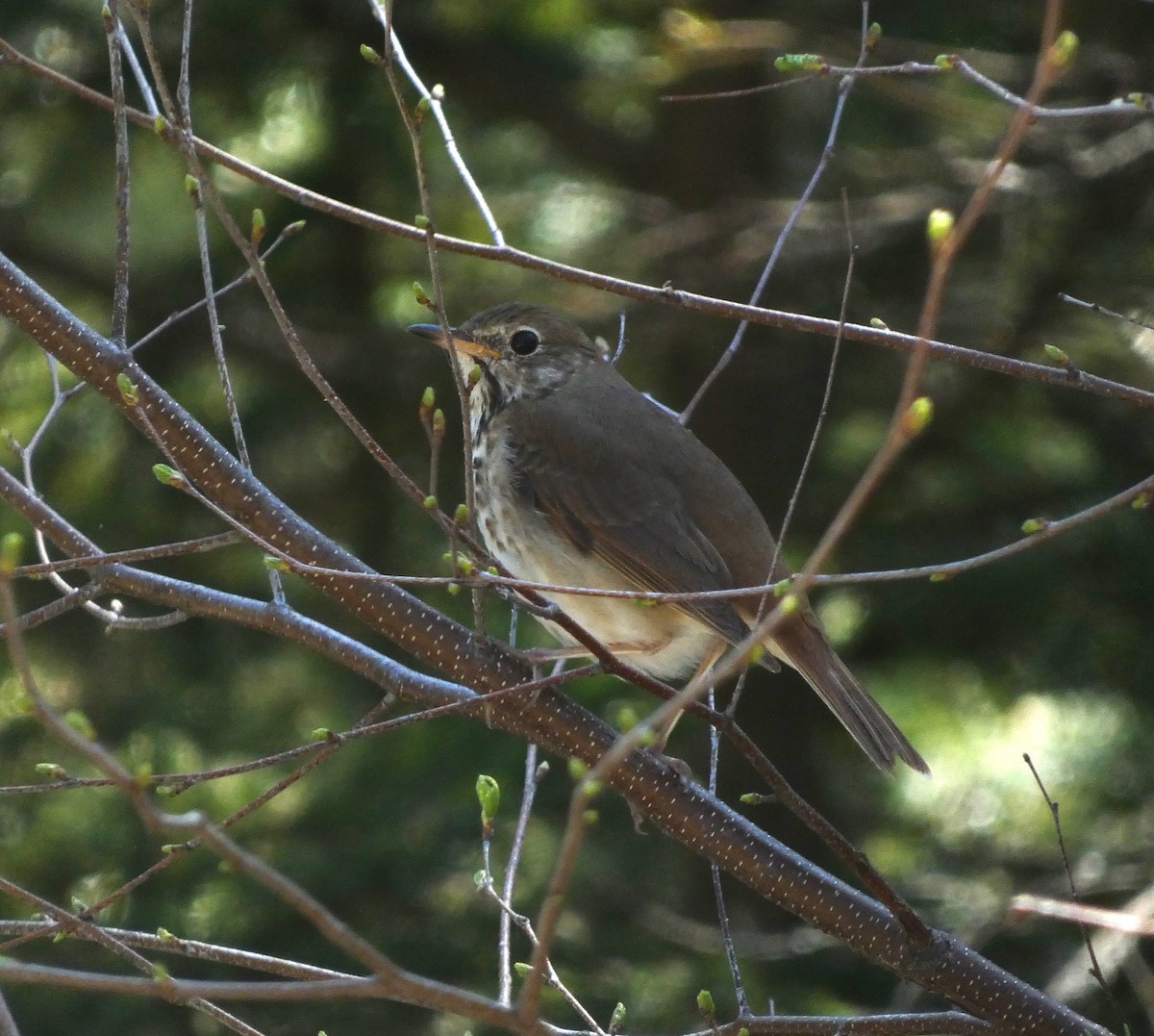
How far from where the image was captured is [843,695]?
3.95m

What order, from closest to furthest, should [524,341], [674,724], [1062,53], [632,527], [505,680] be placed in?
[1062,53] < [505,680] < [674,724] < [632,527] < [524,341]

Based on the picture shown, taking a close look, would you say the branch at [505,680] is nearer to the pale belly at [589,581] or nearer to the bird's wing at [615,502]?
the pale belly at [589,581]

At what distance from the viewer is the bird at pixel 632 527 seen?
4.02m

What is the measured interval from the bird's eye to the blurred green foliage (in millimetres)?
1488

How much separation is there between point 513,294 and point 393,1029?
9.96ft

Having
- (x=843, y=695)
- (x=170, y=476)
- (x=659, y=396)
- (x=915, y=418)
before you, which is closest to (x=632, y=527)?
(x=843, y=695)

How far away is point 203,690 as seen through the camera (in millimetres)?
5988

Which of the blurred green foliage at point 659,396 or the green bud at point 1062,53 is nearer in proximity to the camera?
the green bud at point 1062,53

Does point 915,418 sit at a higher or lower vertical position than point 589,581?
higher

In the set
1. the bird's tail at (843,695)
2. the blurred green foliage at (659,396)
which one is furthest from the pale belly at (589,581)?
the blurred green foliage at (659,396)

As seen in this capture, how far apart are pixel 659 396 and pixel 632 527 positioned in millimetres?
2535

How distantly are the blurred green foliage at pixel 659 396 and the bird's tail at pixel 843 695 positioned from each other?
1.51 m

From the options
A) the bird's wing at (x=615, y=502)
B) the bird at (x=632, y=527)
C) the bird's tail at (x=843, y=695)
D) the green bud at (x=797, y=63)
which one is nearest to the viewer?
the green bud at (x=797, y=63)

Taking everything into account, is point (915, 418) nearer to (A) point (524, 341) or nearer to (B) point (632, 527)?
(B) point (632, 527)
